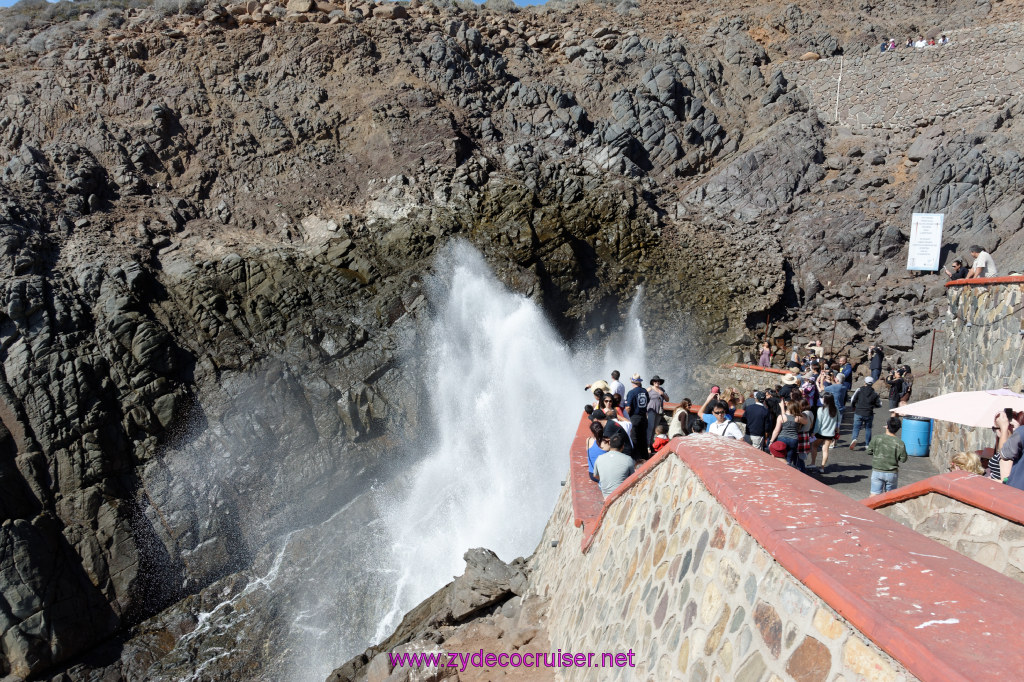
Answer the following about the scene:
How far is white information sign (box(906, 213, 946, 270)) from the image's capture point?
815 inches

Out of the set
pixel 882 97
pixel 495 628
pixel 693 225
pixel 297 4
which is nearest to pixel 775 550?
pixel 495 628

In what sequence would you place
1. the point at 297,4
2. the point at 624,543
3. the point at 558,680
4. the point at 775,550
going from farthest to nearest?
the point at 297,4
the point at 558,680
the point at 624,543
the point at 775,550

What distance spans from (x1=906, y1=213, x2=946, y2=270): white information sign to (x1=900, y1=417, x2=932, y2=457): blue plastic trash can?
39.5 ft

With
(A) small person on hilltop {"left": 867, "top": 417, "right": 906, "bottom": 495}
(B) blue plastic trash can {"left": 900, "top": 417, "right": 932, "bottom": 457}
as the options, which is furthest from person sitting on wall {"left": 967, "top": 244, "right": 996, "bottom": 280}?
(A) small person on hilltop {"left": 867, "top": 417, "right": 906, "bottom": 495}

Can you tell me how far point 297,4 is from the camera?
2944 centimetres

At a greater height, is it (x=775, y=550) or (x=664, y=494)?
(x=775, y=550)

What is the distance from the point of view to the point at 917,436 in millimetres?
11273

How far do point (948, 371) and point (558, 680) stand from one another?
9924 millimetres

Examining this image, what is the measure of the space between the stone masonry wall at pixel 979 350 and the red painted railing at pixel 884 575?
24.8 ft

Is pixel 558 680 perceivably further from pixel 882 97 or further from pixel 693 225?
pixel 882 97

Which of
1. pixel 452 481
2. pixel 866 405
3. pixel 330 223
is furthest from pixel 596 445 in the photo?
pixel 330 223

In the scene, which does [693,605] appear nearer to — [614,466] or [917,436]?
[614,466]

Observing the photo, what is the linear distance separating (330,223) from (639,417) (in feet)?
52.1

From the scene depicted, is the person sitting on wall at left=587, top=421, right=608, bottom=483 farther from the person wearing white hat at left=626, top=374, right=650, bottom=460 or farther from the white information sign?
the white information sign
